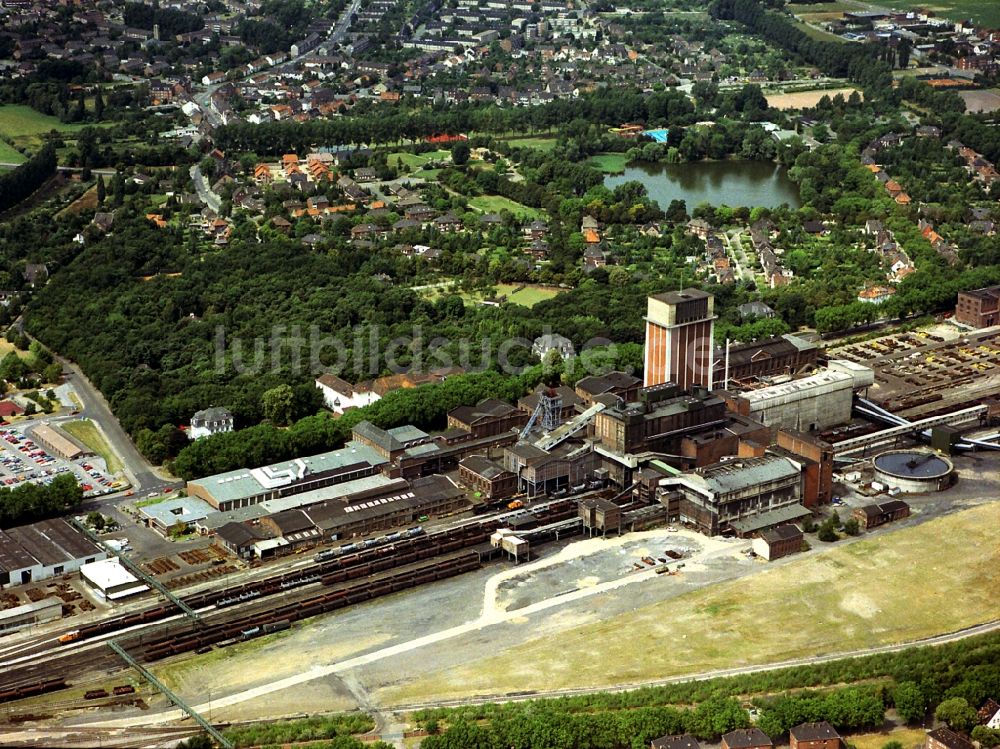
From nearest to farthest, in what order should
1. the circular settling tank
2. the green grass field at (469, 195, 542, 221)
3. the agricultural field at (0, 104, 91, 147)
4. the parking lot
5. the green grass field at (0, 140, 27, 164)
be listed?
the circular settling tank → the parking lot → the green grass field at (469, 195, 542, 221) → the green grass field at (0, 140, 27, 164) → the agricultural field at (0, 104, 91, 147)

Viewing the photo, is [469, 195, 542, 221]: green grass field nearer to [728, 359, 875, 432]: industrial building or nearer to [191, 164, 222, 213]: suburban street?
[191, 164, 222, 213]: suburban street

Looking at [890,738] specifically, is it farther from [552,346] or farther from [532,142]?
[532,142]

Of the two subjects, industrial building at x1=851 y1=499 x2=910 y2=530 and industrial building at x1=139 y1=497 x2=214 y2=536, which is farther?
industrial building at x1=851 y1=499 x2=910 y2=530

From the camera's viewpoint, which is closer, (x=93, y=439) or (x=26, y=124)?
(x=93, y=439)

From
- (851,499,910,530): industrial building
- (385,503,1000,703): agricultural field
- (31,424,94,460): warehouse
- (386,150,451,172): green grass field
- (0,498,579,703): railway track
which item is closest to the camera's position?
(385,503,1000,703): agricultural field

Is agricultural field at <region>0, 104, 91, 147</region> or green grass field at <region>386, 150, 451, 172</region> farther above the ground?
agricultural field at <region>0, 104, 91, 147</region>

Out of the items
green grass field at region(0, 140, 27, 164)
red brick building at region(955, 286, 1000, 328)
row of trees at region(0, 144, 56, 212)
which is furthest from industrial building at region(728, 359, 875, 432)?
green grass field at region(0, 140, 27, 164)

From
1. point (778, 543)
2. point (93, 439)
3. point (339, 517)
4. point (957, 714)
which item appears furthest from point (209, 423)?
point (957, 714)

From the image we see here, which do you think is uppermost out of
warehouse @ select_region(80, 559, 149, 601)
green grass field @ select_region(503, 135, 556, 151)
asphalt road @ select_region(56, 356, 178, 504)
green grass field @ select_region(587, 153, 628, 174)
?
warehouse @ select_region(80, 559, 149, 601)
